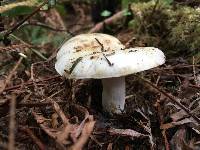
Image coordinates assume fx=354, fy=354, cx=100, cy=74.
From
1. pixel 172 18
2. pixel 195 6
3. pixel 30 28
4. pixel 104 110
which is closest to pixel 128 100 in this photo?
pixel 104 110

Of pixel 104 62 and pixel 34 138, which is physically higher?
pixel 104 62

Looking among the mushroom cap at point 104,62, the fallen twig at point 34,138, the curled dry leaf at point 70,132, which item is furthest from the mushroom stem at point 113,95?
the fallen twig at point 34,138

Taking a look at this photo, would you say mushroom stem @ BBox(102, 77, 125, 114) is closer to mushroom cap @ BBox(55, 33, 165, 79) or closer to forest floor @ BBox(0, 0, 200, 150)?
forest floor @ BBox(0, 0, 200, 150)

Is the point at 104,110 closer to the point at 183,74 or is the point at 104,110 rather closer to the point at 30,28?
the point at 183,74

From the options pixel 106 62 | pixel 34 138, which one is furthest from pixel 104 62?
pixel 34 138

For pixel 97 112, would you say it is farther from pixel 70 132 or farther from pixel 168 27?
pixel 168 27

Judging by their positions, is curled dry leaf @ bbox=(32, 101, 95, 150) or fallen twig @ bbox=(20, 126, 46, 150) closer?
curled dry leaf @ bbox=(32, 101, 95, 150)

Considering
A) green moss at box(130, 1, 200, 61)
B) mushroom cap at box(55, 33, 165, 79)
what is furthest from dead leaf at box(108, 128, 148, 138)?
green moss at box(130, 1, 200, 61)
